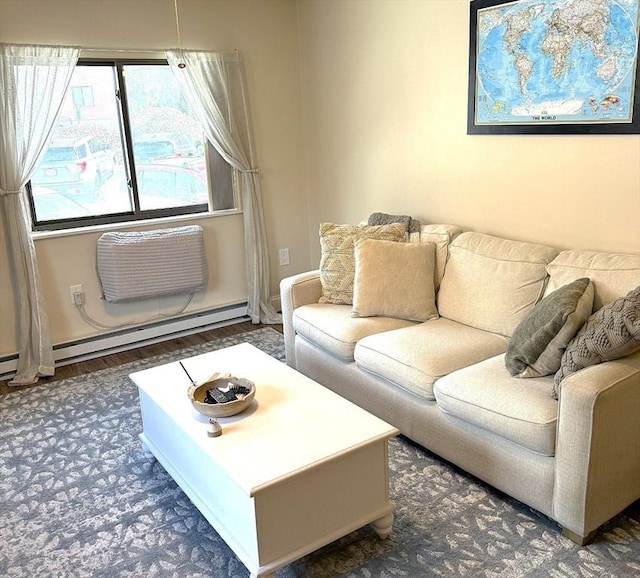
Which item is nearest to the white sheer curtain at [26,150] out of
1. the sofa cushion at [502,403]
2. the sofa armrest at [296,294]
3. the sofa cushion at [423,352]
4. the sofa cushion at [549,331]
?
the sofa armrest at [296,294]

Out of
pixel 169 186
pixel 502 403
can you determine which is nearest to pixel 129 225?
pixel 169 186

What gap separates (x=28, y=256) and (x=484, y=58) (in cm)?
291

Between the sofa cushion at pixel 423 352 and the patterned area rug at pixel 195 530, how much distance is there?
0.38 metres

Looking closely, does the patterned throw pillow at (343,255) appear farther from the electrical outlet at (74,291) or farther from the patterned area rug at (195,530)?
the electrical outlet at (74,291)

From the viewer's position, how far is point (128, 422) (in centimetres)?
324

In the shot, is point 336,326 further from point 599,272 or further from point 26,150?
point 26,150

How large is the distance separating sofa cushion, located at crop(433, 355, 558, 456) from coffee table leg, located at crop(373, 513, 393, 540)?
19.5 inches

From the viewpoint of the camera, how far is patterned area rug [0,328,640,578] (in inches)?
83.1

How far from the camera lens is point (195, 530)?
7.69 ft

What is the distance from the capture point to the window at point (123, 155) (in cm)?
399

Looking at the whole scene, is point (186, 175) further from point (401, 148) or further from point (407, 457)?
point (407, 457)

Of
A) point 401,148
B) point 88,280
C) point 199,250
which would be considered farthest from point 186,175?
point 401,148

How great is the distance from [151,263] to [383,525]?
264cm

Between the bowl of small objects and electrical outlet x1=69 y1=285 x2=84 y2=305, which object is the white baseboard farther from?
the bowl of small objects
